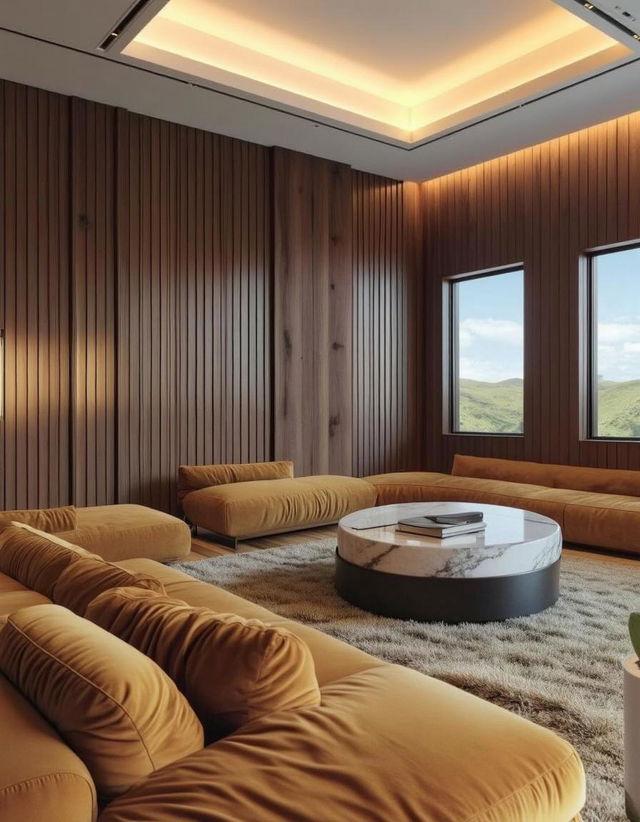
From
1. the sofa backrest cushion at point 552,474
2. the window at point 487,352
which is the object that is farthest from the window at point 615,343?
the window at point 487,352

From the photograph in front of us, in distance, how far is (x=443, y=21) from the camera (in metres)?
4.81

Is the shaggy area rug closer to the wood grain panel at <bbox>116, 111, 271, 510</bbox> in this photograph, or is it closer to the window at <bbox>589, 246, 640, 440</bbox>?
the wood grain panel at <bbox>116, 111, 271, 510</bbox>

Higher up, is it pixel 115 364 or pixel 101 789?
pixel 115 364

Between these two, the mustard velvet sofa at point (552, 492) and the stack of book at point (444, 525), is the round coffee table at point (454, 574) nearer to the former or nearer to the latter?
the stack of book at point (444, 525)

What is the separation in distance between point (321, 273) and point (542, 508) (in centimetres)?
307

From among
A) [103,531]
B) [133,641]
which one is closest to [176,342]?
[103,531]

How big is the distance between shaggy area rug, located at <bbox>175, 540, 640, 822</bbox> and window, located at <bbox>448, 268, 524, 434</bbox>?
2.79m

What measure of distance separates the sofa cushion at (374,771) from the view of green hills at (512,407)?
4957mm

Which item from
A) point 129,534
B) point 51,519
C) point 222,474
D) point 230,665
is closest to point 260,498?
point 222,474

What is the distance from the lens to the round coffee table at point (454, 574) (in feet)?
10.1

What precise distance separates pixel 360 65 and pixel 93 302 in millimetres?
2909

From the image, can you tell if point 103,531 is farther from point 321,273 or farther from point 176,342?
Answer: point 321,273

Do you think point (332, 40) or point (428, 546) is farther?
point (332, 40)

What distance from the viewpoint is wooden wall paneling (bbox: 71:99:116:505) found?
16.7 ft
